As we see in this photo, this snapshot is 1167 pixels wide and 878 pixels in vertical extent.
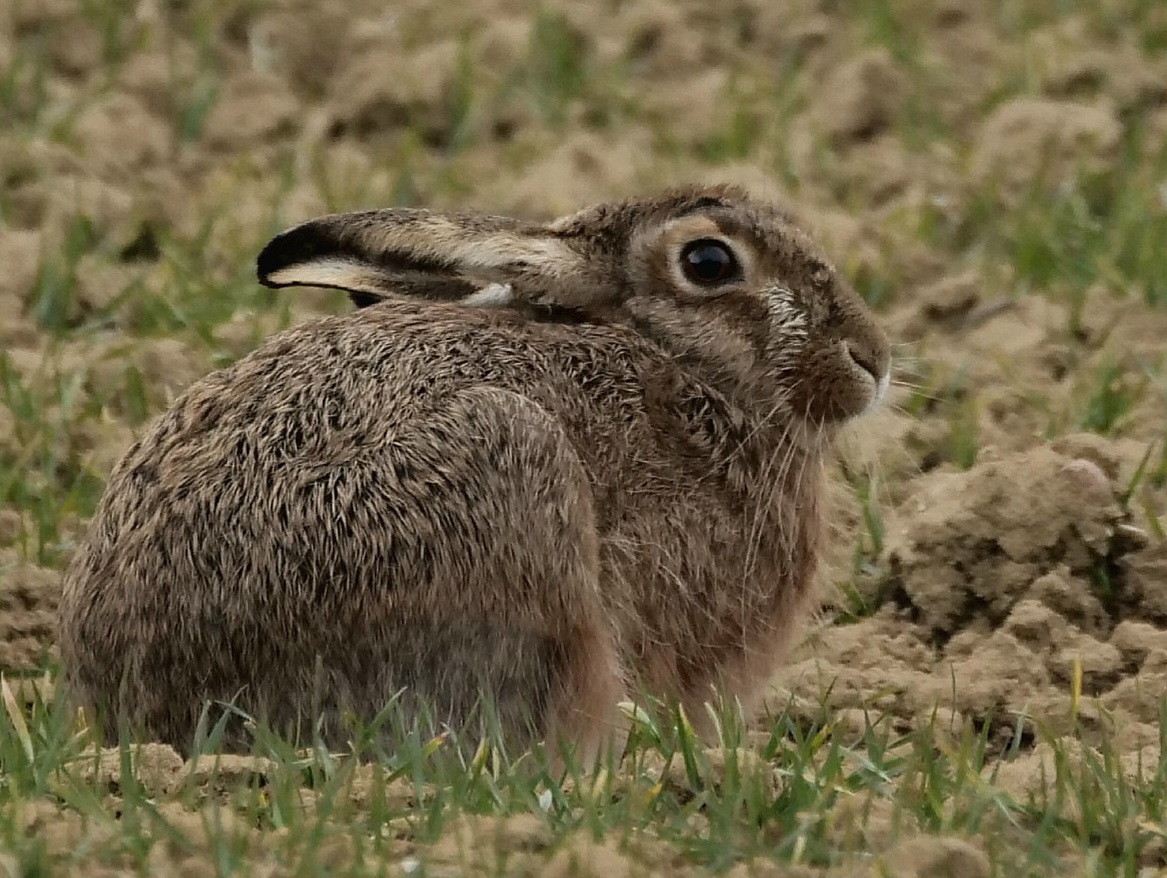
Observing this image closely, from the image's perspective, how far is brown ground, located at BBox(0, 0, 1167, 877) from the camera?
5734 mm

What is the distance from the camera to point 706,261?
5539 millimetres

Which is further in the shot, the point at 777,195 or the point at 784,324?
the point at 777,195

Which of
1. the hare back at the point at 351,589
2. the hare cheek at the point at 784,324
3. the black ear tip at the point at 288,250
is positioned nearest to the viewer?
the hare back at the point at 351,589

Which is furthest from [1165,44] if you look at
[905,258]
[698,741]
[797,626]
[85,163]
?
[698,741]

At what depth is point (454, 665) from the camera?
4691 mm

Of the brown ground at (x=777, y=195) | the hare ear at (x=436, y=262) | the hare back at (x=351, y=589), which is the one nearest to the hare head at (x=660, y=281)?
the hare ear at (x=436, y=262)

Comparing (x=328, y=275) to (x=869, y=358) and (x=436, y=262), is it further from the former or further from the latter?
(x=869, y=358)

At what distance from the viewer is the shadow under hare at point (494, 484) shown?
467 centimetres

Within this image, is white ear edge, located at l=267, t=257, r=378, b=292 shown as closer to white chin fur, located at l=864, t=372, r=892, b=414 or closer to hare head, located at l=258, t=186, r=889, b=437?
hare head, located at l=258, t=186, r=889, b=437

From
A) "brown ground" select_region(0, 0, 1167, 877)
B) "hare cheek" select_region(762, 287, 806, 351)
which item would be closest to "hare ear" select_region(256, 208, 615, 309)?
"hare cheek" select_region(762, 287, 806, 351)

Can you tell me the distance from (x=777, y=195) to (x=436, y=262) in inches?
112

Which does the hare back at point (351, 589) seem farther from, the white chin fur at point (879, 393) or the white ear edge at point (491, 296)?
the white chin fur at point (879, 393)

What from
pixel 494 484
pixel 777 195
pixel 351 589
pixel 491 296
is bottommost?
pixel 351 589

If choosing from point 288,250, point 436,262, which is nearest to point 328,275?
point 288,250
